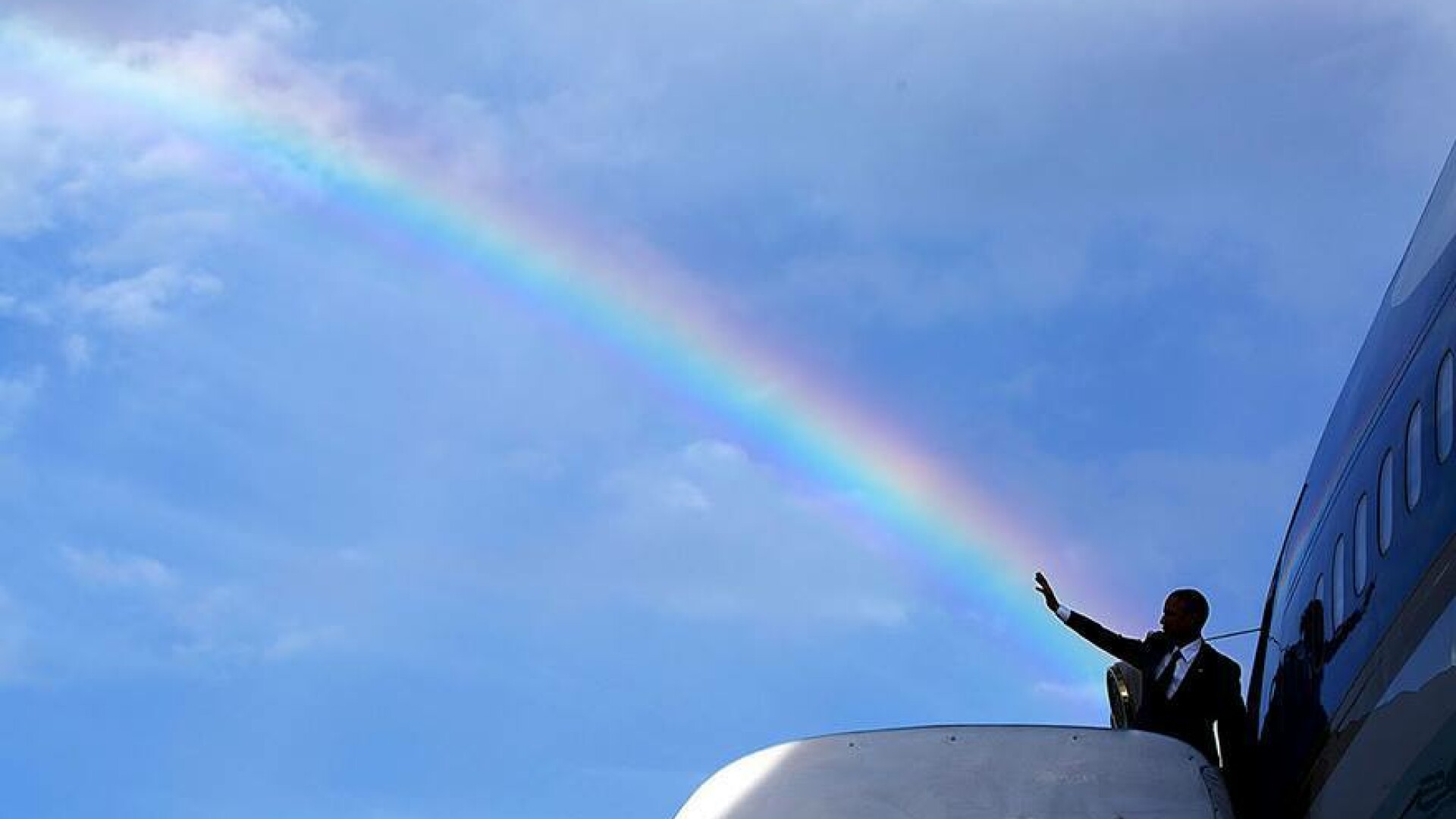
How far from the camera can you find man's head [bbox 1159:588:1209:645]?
10586 mm

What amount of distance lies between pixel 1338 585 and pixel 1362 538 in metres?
0.55

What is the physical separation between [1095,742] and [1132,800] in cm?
46

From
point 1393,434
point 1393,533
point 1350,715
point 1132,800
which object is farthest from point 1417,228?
point 1132,800

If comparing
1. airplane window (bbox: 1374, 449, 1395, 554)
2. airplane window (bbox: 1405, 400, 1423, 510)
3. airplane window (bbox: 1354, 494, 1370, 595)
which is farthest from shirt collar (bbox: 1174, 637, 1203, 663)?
airplane window (bbox: 1405, 400, 1423, 510)

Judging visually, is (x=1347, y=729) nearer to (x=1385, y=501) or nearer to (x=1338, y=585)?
(x=1385, y=501)

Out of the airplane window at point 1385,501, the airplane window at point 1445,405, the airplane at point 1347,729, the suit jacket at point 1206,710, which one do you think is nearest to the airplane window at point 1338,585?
the airplane at point 1347,729

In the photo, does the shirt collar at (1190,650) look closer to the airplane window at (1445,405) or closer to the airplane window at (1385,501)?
the airplane window at (1385,501)

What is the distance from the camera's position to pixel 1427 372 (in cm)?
766

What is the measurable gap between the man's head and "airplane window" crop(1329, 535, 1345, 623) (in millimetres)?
1235

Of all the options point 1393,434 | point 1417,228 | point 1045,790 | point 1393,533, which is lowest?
point 1045,790

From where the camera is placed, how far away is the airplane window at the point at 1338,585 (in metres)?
8.83

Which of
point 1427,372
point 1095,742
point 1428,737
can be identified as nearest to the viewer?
point 1428,737

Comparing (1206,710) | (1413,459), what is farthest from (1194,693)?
(1413,459)

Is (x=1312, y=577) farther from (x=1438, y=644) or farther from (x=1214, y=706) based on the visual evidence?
(x=1438, y=644)
